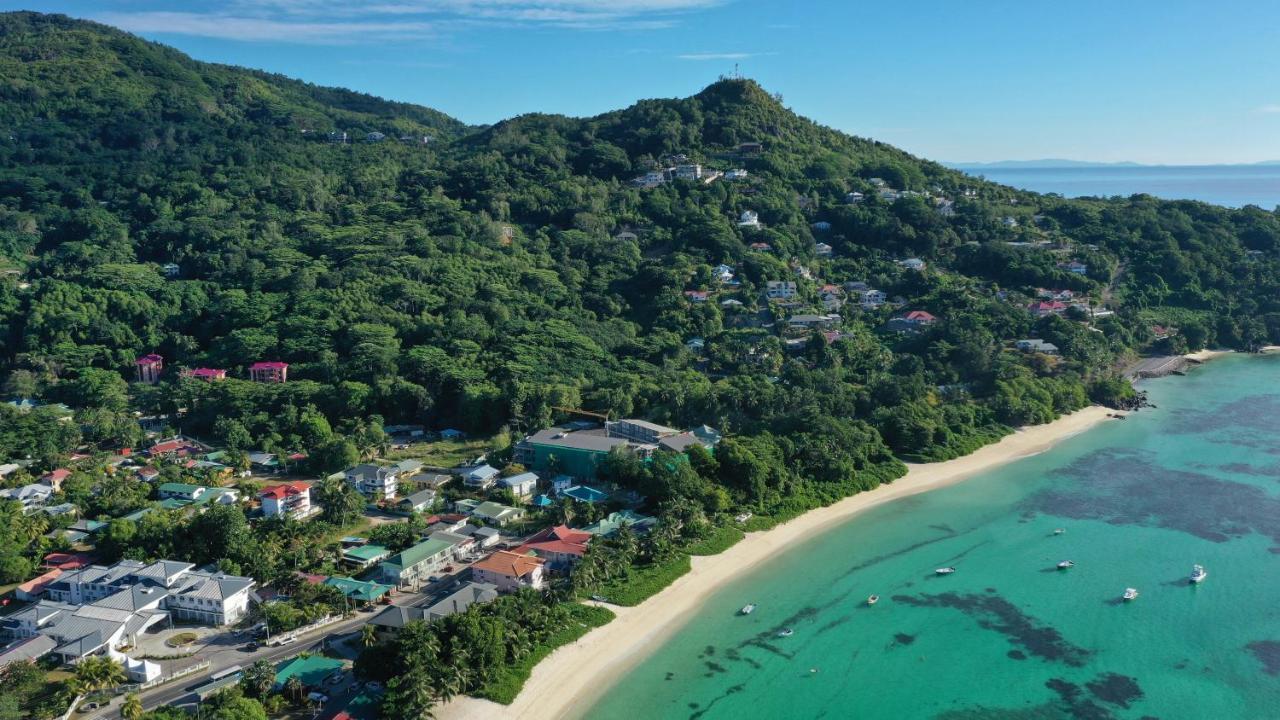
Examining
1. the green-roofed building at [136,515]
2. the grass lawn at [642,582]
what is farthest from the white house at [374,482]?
the grass lawn at [642,582]

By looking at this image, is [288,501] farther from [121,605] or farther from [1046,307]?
[1046,307]

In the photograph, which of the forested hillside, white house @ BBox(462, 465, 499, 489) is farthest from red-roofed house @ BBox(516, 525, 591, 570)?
white house @ BBox(462, 465, 499, 489)

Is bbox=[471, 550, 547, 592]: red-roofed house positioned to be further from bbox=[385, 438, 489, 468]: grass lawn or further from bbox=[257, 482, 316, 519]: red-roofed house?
bbox=[385, 438, 489, 468]: grass lawn

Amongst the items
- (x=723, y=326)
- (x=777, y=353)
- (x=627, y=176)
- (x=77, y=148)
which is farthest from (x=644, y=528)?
(x=77, y=148)

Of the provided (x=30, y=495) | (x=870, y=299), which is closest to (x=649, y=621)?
(x=30, y=495)

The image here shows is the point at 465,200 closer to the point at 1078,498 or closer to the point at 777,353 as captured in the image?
the point at 777,353

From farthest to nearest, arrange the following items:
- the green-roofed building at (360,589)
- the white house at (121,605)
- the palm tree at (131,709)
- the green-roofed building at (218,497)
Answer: the green-roofed building at (218,497) < the green-roofed building at (360,589) < the white house at (121,605) < the palm tree at (131,709)

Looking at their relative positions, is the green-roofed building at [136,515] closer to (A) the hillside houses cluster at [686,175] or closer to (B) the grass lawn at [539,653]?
(B) the grass lawn at [539,653]
